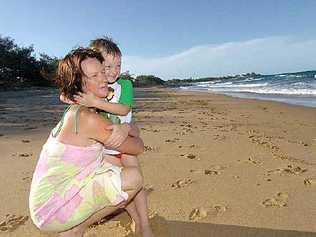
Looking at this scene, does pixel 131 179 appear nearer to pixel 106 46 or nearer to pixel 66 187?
pixel 66 187

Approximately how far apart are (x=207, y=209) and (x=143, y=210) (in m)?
0.72

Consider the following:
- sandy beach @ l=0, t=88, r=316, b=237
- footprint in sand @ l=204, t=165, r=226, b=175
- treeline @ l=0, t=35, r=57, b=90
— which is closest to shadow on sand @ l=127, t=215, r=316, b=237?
sandy beach @ l=0, t=88, r=316, b=237

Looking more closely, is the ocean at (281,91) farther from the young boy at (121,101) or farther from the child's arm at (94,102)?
the child's arm at (94,102)

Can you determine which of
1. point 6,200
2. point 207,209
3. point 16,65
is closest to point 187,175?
point 207,209

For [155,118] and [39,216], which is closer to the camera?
[39,216]

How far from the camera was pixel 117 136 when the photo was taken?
2332 mm

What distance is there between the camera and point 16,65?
33.6 metres

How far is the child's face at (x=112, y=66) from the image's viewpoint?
2828mm

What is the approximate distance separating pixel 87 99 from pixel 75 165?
38 cm

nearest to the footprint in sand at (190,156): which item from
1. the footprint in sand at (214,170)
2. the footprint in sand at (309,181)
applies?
the footprint in sand at (214,170)

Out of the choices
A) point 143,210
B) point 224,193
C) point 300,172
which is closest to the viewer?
point 143,210

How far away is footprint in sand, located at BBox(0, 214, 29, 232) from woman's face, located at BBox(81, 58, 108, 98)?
4.77 ft

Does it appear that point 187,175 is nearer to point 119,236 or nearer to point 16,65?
point 119,236

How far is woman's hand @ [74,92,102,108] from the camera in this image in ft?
7.47
